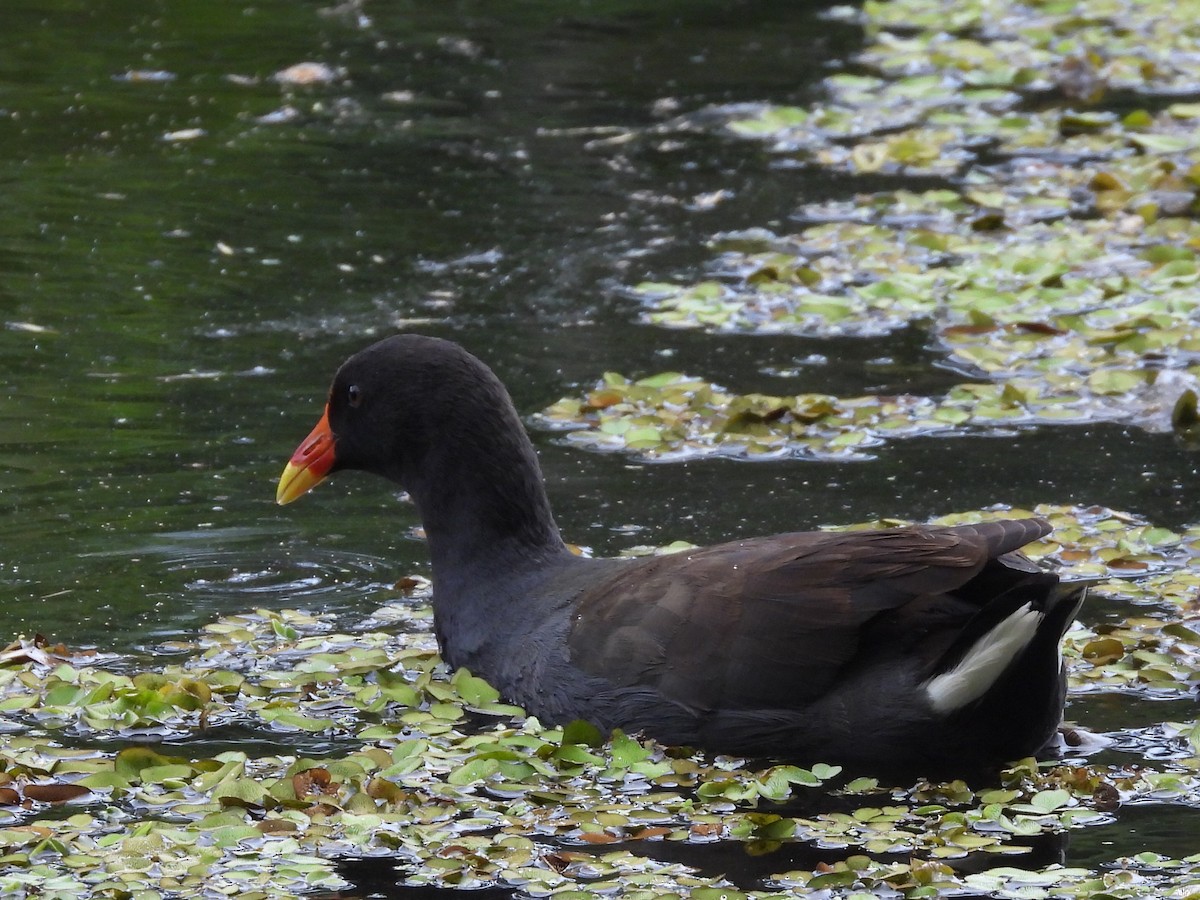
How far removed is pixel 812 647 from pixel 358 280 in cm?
475

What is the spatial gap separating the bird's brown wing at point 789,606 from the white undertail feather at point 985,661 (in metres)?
0.08

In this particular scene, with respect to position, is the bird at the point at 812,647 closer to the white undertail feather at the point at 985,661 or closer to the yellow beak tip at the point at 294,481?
the white undertail feather at the point at 985,661

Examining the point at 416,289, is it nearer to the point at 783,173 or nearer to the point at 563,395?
the point at 563,395

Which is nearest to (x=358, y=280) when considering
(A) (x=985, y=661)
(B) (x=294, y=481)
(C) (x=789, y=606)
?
(B) (x=294, y=481)

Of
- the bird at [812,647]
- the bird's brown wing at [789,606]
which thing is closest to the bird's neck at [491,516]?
the bird at [812,647]

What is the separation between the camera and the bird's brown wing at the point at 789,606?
441 cm

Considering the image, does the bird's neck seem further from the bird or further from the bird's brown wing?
the bird's brown wing

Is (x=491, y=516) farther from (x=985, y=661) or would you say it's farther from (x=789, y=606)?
(x=985, y=661)

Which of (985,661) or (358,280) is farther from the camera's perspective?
(358,280)

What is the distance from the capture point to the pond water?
616 centimetres

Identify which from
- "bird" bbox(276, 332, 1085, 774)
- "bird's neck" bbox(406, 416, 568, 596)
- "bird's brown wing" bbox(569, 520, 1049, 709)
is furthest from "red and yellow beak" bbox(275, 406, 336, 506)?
"bird's brown wing" bbox(569, 520, 1049, 709)

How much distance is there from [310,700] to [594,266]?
4.41m

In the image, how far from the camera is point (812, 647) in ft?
14.7

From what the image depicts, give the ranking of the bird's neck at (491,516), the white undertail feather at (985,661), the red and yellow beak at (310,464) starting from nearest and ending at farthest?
the white undertail feather at (985,661) → the bird's neck at (491,516) → the red and yellow beak at (310,464)
